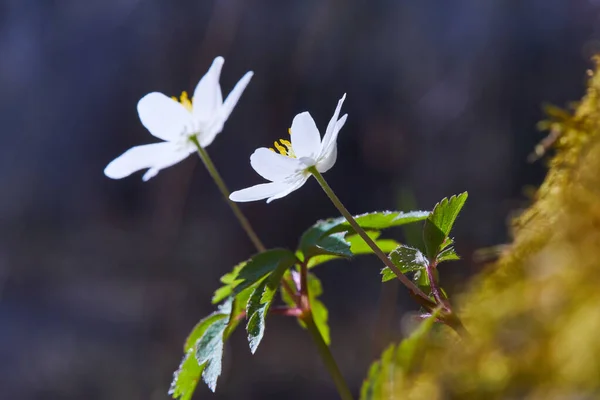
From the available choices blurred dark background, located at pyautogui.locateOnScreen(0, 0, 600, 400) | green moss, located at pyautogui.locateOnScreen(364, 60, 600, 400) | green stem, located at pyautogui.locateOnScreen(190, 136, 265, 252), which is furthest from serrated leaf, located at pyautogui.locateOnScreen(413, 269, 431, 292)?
blurred dark background, located at pyautogui.locateOnScreen(0, 0, 600, 400)

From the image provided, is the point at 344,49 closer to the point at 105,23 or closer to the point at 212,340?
the point at 105,23

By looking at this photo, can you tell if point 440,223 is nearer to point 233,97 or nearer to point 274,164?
point 274,164

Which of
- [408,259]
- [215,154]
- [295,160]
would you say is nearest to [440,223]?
[408,259]

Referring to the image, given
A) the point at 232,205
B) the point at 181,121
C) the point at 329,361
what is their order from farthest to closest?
the point at 181,121, the point at 232,205, the point at 329,361

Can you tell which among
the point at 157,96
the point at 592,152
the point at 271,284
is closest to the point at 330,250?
the point at 271,284

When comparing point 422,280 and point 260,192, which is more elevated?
point 260,192

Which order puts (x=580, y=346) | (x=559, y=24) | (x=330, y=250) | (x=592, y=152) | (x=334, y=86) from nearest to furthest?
(x=580, y=346) → (x=592, y=152) → (x=330, y=250) → (x=559, y=24) → (x=334, y=86)
